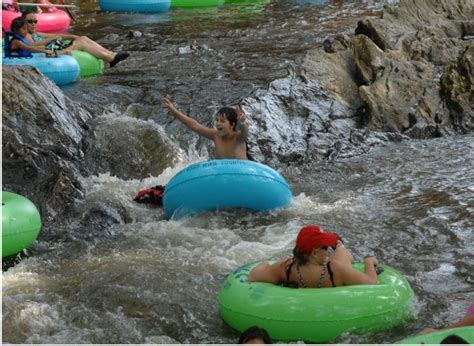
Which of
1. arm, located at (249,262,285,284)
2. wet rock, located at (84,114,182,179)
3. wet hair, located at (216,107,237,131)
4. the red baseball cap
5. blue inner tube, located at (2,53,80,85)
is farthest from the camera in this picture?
blue inner tube, located at (2,53,80,85)

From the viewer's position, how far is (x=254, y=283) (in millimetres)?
5551

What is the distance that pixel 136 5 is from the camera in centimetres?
1711

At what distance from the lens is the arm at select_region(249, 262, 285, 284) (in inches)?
221

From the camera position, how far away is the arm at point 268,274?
561cm

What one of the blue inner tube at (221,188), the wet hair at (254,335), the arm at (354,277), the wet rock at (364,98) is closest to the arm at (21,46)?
the wet rock at (364,98)

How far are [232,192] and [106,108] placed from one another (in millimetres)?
2932

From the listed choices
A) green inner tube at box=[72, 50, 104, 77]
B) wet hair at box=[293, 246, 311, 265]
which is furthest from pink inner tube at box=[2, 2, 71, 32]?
wet hair at box=[293, 246, 311, 265]

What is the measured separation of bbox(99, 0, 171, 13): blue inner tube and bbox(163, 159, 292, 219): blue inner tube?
32.8 feet

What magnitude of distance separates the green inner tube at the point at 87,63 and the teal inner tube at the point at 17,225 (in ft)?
16.1

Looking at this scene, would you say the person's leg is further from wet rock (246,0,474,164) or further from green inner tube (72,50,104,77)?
wet rock (246,0,474,164)

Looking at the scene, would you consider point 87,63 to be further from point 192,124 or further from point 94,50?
point 192,124

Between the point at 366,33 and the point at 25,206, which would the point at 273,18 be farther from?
the point at 25,206

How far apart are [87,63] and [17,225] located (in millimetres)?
5270

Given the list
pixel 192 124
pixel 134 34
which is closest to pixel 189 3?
pixel 134 34
